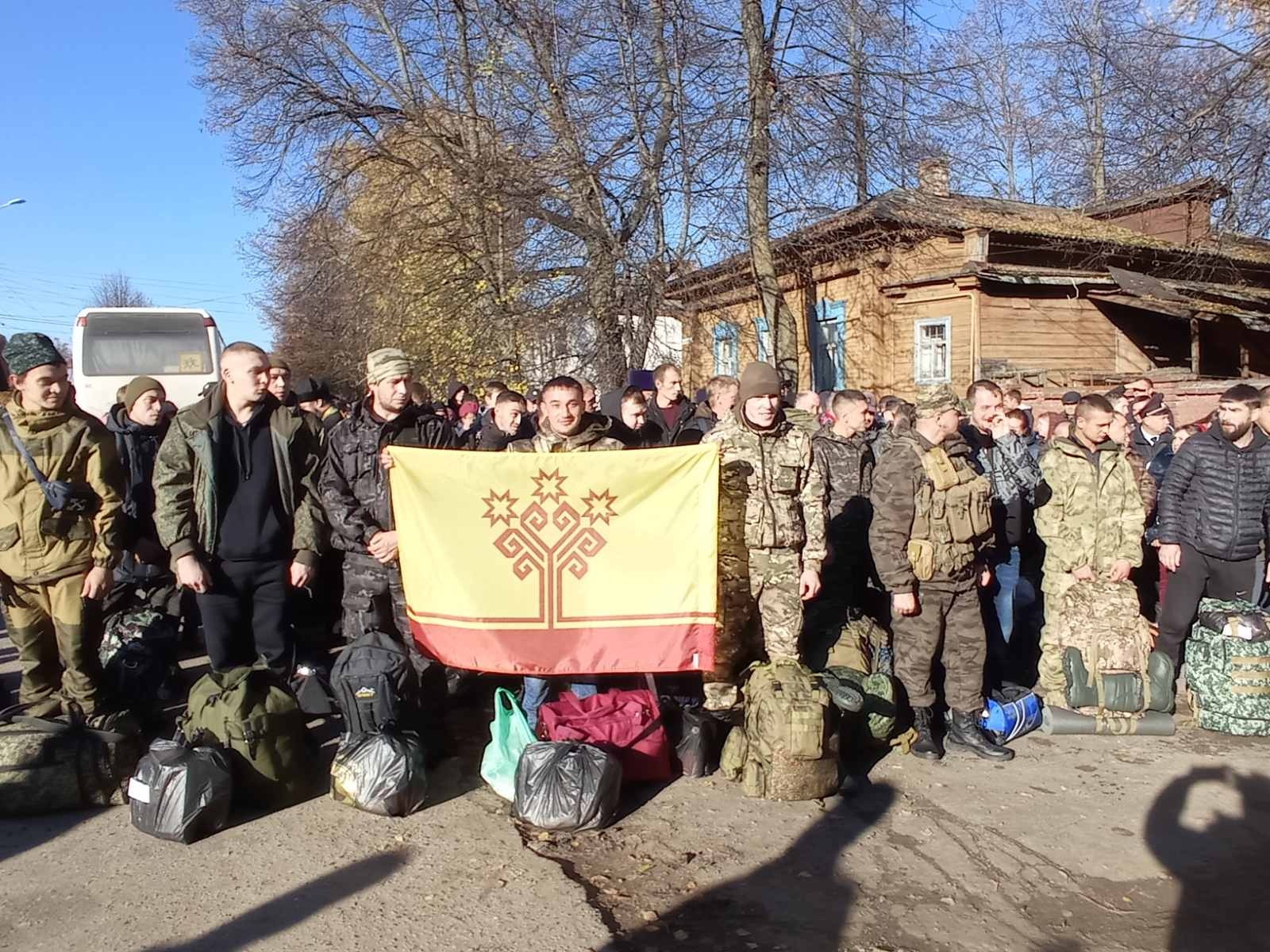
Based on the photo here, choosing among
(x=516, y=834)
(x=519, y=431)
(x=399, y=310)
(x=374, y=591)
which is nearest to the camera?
(x=516, y=834)

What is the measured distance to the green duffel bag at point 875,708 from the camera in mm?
5059

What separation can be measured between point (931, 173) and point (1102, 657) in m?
12.9

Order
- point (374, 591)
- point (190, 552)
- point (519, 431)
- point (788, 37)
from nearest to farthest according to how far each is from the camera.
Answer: point (190, 552), point (374, 591), point (519, 431), point (788, 37)

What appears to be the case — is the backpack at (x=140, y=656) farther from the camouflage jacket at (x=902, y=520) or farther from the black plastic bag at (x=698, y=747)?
the camouflage jacket at (x=902, y=520)

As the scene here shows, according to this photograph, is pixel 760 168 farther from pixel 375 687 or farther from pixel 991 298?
pixel 375 687

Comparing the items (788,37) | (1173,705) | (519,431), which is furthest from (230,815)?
(788,37)

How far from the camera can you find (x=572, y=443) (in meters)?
4.98

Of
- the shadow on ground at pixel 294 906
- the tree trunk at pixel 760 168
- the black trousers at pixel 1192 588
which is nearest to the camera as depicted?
the shadow on ground at pixel 294 906

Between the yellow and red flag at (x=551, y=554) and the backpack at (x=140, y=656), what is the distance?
5.84ft

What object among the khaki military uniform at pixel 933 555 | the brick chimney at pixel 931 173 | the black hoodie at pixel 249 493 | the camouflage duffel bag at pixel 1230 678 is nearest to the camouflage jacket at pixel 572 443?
the black hoodie at pixel 249 493

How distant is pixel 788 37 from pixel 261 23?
454 inches

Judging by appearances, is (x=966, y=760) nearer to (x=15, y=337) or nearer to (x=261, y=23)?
(x=15, y=337)

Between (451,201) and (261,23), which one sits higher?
(261,23)

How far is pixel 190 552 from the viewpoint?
4672 millimetres
